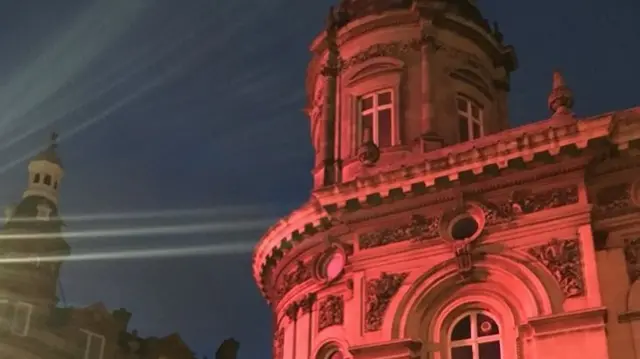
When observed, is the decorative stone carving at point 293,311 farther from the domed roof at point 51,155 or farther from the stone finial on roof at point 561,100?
the domed roof at point 51,155

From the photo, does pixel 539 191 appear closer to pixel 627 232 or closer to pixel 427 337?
pixel 627 232

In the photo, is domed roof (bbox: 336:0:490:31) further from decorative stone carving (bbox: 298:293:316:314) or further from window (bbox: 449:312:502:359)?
window (bbox: 449:312:502:359)

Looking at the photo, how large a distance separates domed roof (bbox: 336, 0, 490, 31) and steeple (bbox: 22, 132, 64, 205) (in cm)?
2536

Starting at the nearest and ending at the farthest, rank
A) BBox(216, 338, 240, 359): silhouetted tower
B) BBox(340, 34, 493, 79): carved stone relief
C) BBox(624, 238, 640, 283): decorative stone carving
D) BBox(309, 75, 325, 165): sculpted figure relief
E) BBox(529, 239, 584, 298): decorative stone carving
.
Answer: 1. BBox(624, 238, 640, 283): decorative stone carving
2. BBox(529, 239, 584, 298): decorative stone carving
3. BBox(340, 34, 493, 79): carved stone relief
4. BBox(309, 75, 325, 165): sculpted figure relief
5. BBox(216, 338, 240, 359): silhouetted tower

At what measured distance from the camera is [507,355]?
1977cm

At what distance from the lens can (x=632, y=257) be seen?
19.1 m

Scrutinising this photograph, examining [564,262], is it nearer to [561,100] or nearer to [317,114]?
[561,100]

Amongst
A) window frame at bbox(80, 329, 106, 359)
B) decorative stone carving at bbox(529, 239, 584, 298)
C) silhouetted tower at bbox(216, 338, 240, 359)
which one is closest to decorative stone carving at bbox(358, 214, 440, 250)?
decorative stone carving at bbox(529, 239, 584, 298)

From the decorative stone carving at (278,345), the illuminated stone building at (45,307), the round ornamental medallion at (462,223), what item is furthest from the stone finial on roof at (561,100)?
the illuminated stone building at (45,307)

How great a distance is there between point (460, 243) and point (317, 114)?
34.1ft

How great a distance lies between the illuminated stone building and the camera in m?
39.3

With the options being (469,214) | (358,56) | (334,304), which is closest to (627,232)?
(469,214)

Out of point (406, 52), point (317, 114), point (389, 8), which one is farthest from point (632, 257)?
point (317, 114)

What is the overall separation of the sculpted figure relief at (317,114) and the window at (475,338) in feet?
29.3
